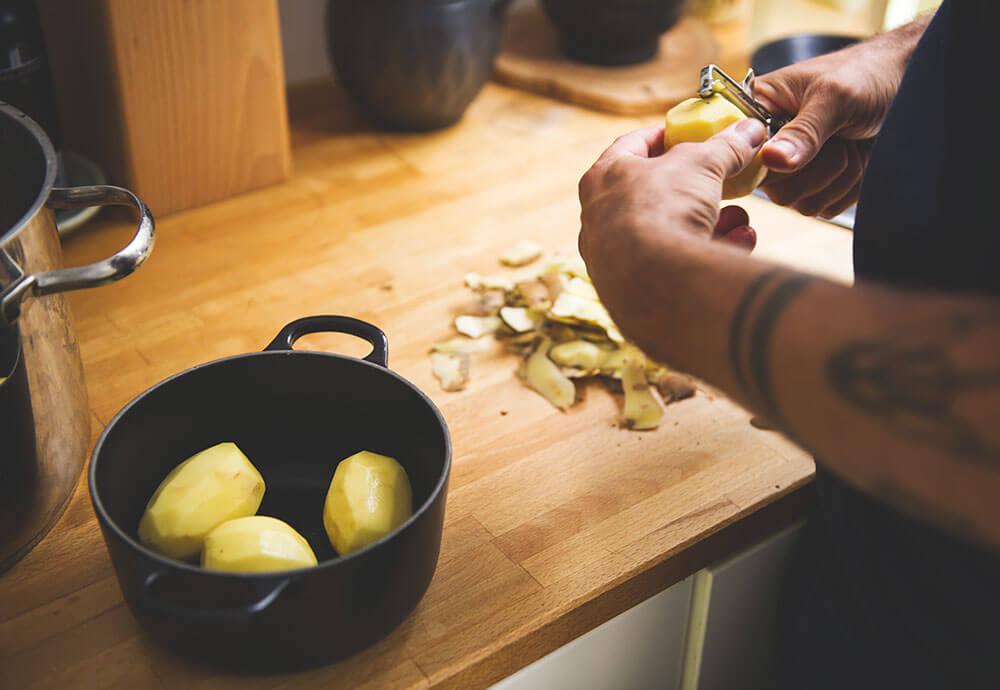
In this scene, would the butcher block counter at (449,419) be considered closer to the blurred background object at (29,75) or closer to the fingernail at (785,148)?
the blurred background object at (29,75)

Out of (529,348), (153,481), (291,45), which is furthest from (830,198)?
(291,45)

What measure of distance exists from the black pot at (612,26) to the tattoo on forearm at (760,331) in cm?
92

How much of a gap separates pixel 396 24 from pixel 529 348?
0.46 m

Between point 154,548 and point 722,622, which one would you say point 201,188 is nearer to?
point 154,548

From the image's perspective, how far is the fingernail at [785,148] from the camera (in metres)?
0.67

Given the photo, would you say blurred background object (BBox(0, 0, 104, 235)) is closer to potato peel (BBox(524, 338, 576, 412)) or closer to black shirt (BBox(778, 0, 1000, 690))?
potato peel (BBox(524, 338, 576, 412))

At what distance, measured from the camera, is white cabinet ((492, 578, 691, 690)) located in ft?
2.31

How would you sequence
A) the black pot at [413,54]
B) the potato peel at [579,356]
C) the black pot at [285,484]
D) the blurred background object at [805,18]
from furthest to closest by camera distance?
1. the blurred background object at [805,18]
2. the black pot at [413,54]
3. the potato peel at [579,356]
4. the black pot at [285,484]

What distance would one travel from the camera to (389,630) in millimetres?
596

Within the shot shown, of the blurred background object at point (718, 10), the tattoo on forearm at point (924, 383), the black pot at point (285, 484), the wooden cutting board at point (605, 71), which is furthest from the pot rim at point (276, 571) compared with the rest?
the blurred background object at point (718, 10)

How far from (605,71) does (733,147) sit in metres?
0.75

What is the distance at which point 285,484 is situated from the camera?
687 millimetres

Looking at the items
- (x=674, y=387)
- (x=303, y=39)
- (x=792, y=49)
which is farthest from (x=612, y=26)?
(x=674, y=387)

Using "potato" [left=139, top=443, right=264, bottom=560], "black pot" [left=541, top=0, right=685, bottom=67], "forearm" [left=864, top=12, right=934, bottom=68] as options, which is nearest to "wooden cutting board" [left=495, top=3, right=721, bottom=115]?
"black pot" [left=541, top=0, right=685, bottom=67]
